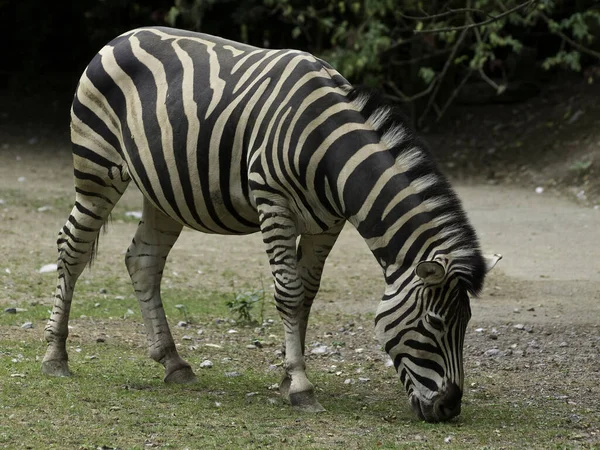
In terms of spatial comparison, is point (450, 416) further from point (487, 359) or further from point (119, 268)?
point (119, 268)

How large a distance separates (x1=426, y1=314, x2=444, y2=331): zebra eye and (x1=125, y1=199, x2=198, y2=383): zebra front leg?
5.87ft

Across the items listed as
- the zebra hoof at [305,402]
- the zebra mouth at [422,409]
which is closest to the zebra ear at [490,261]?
the zebra mouth at [422,409]

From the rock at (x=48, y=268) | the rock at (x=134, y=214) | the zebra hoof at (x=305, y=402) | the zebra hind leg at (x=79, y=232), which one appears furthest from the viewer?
the rock at (x=134, y=214)

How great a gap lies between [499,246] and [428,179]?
20.9ft

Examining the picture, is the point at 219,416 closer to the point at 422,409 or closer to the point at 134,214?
the point at 422,409

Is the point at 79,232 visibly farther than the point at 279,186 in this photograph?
Yes

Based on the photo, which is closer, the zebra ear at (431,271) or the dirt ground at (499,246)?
the zebra ear at (431,271)

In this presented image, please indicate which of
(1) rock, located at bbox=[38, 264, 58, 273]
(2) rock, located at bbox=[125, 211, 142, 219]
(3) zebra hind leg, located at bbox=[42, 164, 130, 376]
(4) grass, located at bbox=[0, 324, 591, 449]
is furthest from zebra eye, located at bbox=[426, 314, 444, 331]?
(2) rock, located at bbox=[125, 211, 142, 219]

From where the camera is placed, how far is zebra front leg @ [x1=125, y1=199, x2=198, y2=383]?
5.87 metres

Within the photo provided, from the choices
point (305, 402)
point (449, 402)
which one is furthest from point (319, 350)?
point (449, 402)

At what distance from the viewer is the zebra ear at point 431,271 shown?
4578 millimetres

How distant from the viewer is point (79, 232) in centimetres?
600

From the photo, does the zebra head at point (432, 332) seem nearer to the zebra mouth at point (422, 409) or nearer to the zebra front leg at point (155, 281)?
the zebra mouth at point (422, 409)

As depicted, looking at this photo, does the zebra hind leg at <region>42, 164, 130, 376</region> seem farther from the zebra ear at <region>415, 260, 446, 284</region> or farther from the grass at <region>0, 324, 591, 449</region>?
the zebra ear at <region>415, 260, 446, 284</region>
